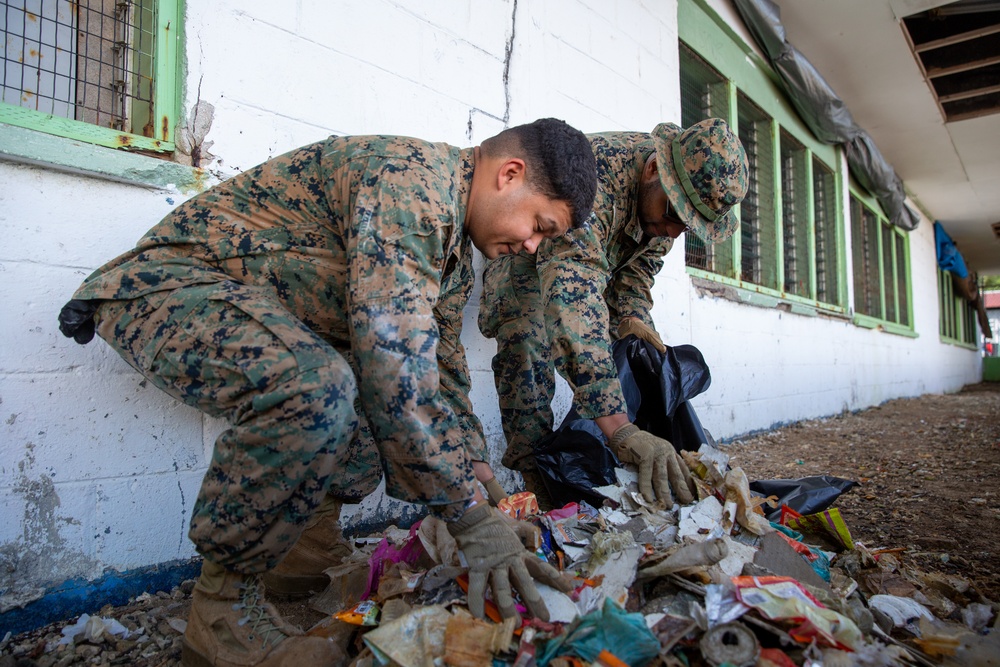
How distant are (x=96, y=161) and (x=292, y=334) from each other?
0.81 m

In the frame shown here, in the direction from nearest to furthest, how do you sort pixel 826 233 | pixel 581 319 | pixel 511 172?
pixel 511 172
pixel 581 319
pixel 826 233

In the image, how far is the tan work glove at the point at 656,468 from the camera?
Answer: 1.68 metres

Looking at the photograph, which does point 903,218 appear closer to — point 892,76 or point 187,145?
point 892,76

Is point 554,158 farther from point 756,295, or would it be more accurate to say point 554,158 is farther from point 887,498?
point 756,295

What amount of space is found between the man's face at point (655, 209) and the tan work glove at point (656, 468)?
81 cm

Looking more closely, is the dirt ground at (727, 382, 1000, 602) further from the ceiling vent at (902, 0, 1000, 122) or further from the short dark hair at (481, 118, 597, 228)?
the ceiling vent at (902, 0, 1000, 122)

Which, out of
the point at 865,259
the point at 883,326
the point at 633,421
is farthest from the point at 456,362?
the point at 883,326

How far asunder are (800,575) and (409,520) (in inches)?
52.4

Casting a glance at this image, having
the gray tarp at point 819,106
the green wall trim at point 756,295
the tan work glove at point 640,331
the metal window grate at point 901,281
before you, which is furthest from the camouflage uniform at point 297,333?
the metal window grate at point 901,281

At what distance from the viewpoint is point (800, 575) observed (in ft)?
4.75

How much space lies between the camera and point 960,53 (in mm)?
5762

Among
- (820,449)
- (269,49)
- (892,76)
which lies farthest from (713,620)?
(892,76)

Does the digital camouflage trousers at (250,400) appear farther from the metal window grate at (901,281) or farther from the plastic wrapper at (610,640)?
the metal window grate at (901,281)

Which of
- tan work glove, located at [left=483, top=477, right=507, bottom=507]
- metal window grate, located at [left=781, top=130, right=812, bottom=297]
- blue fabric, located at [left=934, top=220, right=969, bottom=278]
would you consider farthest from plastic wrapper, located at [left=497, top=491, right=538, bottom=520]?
blue fabric, located at [left=934, top=220, right=969, bottom=278]
